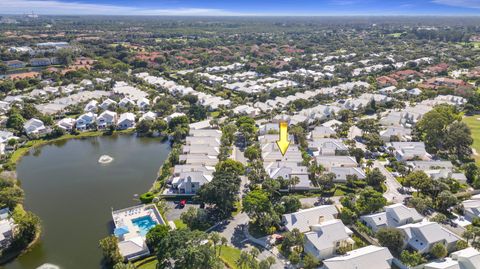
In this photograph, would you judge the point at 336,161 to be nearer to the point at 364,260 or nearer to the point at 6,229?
the point at 364,260

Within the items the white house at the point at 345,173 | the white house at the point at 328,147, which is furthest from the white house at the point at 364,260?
the white house at the point at 328,147

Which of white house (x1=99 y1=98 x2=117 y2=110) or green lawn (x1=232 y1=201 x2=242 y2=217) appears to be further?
white house (x1=99 y1=98 x2=117 y2=110)

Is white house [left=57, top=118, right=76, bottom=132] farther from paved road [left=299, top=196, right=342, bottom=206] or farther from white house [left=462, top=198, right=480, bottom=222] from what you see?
white house [left=462, top=198, right=480, bottom=222]

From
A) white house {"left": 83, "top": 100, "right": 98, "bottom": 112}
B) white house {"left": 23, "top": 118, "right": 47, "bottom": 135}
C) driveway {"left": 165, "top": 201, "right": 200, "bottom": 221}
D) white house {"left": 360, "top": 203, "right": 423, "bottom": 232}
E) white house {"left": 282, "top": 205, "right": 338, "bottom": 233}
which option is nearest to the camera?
white house {"left": 282, "top": 205, "right": 338, "bottom": 233}

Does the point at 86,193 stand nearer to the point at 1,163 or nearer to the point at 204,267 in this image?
the point at 1,163

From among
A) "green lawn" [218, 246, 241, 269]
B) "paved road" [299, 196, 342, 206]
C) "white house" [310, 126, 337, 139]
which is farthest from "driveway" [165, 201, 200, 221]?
"white house" [310, 126, 337, 139]

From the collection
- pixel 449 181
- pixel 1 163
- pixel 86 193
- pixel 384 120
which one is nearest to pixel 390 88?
pixel 384 120

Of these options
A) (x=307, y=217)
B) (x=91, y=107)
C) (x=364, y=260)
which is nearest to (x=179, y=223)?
(x=307, y=217)
